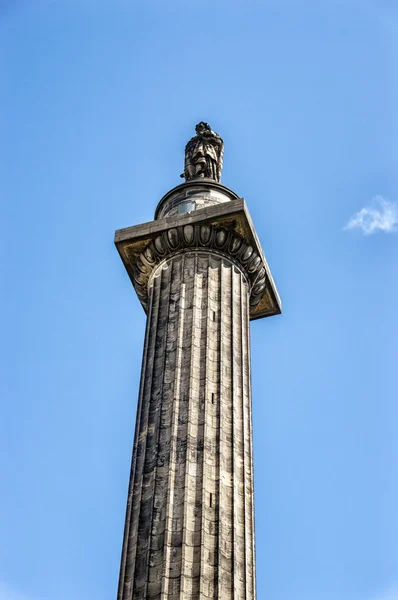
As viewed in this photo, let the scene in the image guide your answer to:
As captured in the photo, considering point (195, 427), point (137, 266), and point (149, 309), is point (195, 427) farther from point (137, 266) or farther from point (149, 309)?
point (137, 266)

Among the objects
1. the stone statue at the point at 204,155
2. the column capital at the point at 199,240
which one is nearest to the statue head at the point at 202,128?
the stone statue at the point at 204,155

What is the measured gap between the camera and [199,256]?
23656 mm

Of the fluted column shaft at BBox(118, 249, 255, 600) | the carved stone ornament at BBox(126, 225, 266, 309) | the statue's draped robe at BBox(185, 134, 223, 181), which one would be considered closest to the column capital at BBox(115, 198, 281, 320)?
the carved stone ornament at BBox(126, 225, 266, 309)

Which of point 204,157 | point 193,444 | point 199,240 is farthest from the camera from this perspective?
point 204,157

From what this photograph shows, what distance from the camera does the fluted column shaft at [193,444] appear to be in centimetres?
1688

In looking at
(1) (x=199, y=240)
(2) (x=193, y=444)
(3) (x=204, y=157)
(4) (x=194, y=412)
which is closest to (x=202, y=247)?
(1) (x=199, y=240)

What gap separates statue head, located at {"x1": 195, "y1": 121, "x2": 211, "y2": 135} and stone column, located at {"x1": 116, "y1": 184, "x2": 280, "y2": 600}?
5365 mm

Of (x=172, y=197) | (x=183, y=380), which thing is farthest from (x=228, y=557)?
(x=172, y=197)

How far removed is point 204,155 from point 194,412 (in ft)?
35.4

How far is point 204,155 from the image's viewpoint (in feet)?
91.0

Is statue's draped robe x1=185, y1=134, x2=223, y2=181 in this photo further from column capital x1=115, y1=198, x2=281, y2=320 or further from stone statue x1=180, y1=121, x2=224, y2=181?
column capital x1=115, y1=198, x2=281, y2=320

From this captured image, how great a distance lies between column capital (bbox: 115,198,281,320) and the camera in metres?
23.9

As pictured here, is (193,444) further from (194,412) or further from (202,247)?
(202,247)

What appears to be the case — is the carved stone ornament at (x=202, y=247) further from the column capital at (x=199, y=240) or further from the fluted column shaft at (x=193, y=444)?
the fluted column shaft at (x=193, y=444)
